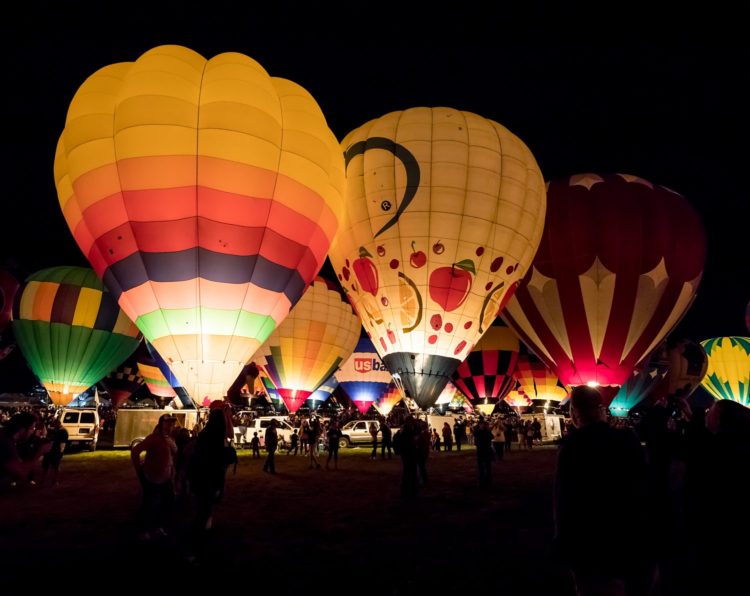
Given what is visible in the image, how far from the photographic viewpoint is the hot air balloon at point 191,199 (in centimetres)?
954

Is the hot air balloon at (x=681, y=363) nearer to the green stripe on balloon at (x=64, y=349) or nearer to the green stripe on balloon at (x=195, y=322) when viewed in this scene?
the green stripe on balloon at (x=195, y=322)

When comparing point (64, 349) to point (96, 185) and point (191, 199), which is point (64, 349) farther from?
point (191, 199)

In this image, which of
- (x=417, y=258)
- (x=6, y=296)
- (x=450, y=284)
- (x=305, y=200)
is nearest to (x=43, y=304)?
(x=6, y=296)

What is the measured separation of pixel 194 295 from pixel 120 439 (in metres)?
11.8

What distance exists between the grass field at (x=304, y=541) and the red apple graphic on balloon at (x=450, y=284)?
551cm

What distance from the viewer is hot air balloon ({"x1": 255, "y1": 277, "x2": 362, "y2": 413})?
22.0 meters

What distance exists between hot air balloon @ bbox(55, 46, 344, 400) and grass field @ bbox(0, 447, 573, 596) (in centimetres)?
305

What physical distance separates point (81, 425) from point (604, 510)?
1953 centimetres

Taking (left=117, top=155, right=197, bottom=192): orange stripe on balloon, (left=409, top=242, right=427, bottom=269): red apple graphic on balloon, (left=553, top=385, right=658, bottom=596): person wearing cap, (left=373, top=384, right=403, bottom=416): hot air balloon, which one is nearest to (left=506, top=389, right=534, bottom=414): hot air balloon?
(left=373, top=384, right=403, bottom=416): hot air balloon

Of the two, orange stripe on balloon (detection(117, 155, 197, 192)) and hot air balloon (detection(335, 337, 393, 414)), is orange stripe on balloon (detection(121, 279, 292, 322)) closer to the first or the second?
orange stripe on balloon (detection(117, 155, 197, 192))

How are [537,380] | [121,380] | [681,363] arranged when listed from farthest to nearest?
[121,380] < [537,380] < [681,363]

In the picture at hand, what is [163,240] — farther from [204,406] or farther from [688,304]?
[688,304]

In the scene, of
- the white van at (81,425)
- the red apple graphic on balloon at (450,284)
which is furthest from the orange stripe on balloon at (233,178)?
the white van at (81,425)

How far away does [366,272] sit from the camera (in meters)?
14.7
